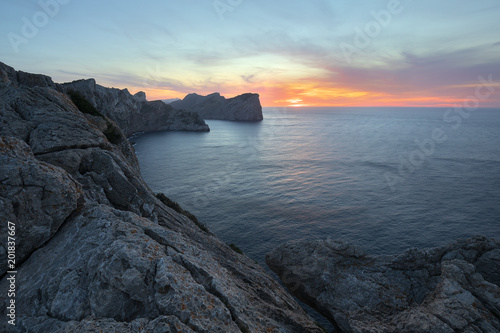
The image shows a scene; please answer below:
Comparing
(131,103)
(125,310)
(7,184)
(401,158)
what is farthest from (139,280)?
(131,103)

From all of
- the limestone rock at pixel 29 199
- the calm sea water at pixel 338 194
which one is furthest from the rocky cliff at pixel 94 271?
the calm sea water at pixel 338 194

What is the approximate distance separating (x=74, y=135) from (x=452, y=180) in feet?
297

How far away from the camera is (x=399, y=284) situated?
85.7 feet

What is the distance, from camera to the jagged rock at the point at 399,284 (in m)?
17.2

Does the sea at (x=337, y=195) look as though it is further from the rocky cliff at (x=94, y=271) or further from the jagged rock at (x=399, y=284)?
the rocky cliff at (x=94, y=271)

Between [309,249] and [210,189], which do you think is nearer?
[309,249]

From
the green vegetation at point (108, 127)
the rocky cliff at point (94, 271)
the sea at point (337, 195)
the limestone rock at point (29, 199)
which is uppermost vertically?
the green vegetation at point (108, 127)

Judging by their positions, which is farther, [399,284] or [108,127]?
[108,127]

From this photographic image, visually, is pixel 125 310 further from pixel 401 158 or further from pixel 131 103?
pixel 131 103

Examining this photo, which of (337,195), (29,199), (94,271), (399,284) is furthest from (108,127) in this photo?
(337,195)

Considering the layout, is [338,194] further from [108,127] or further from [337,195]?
[108,127]

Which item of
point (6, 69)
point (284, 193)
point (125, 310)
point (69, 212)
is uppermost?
point (6, 69)

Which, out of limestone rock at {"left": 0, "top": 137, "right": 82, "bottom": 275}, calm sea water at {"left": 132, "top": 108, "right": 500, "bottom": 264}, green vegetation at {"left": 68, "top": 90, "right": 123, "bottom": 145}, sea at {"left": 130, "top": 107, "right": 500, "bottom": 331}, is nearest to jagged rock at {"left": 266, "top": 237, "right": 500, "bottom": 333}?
sea at {"left": 130, "top": 107, "right": 500, "bottom": 331}

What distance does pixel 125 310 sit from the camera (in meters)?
8.71
